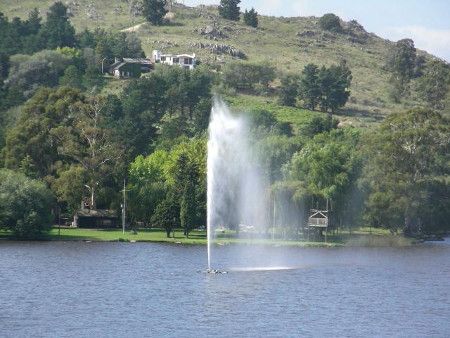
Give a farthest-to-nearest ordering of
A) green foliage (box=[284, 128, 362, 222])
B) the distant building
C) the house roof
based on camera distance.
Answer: the distant building, the house roof, green foliage (box=[284, 128, 362, 222])

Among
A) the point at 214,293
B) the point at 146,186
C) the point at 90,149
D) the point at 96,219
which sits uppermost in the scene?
the point at 90,149

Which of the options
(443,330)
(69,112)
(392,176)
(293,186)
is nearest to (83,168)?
(69,112)

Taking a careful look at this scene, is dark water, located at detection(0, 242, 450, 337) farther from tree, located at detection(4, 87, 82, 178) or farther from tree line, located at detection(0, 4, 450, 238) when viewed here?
→ tree, located at detection(4, 87, 82, 178)

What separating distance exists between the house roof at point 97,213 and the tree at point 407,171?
118 feet

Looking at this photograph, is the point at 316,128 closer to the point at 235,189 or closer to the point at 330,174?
the point at 330,174

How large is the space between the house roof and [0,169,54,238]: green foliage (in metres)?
17.7

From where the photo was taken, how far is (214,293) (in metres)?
85.6

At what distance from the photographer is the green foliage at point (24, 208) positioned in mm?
125875

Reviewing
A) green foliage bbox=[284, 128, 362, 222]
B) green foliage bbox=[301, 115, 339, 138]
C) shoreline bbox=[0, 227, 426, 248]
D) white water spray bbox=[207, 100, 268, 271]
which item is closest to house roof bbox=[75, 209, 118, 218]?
shoreline bbox=[0, 227, 426, 248]

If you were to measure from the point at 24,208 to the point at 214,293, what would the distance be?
47.3m

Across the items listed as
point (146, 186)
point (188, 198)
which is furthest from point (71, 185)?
point (188, 198)

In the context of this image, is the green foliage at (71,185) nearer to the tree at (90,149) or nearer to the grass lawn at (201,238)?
the tree at (90,149)

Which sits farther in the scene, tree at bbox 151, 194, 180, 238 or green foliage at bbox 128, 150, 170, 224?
green foliage at bbox 128, 150, 170, 224

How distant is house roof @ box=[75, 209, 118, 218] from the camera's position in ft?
483
